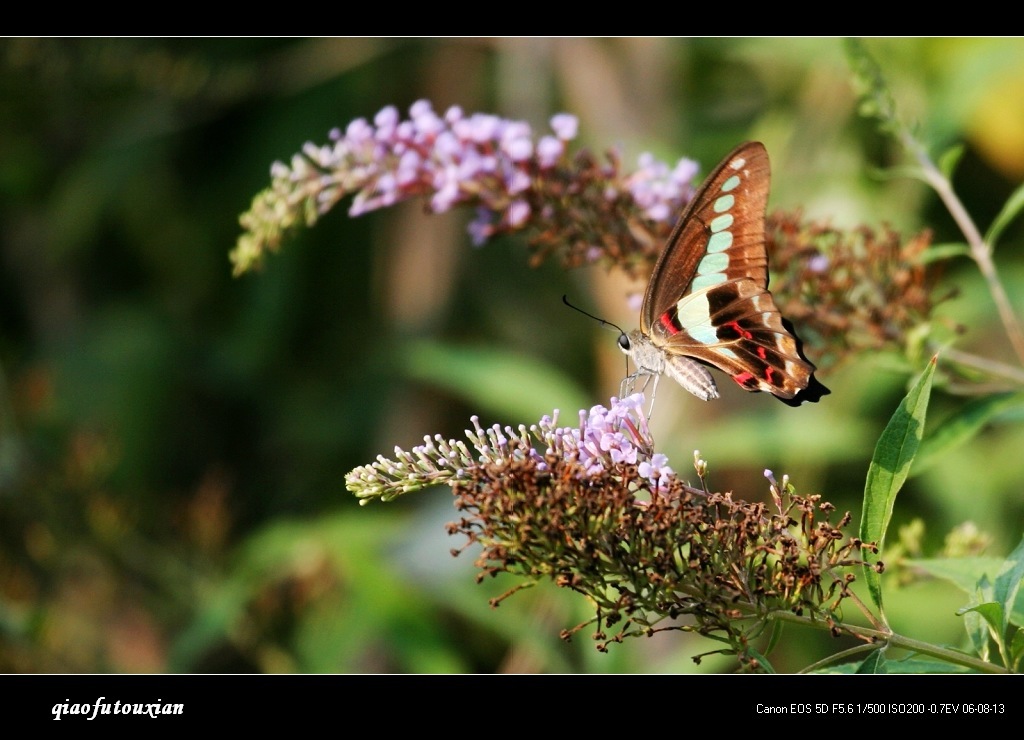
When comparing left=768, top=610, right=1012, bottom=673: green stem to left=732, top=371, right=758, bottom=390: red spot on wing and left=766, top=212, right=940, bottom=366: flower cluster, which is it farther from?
left=766, top=212, right=940, bottom=366: flower cluster

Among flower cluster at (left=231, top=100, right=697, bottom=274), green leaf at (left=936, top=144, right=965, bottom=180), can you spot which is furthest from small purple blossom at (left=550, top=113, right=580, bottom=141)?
green leaf at (left=936, top=144, right=965, bottom=180)

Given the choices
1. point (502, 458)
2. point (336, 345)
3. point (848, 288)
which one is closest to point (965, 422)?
point (848, 288)

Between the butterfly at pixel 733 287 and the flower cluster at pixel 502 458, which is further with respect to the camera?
the butterfly at pixel 733 287

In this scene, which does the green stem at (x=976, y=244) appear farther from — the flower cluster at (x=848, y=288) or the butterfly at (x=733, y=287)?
the butterfly at (x=733, y=287)

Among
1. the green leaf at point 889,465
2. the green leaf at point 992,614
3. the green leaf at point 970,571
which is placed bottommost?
the green leaf at point 992,614

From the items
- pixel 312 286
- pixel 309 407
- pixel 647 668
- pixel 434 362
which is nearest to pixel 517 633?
pixel 647 668

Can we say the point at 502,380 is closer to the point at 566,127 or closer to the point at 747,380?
the point at 566,127

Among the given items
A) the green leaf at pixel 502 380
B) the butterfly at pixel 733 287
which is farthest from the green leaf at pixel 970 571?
the green leaf at pixel 502 380
